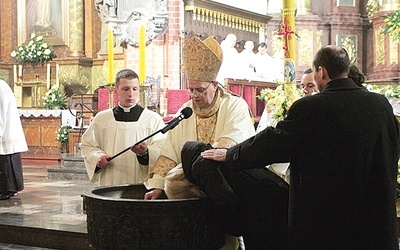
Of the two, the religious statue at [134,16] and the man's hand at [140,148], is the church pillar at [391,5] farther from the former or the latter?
the man's hand at [140,148]

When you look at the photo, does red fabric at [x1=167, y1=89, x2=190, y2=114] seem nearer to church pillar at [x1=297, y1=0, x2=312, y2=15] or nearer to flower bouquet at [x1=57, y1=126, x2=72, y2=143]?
Answer: flower bouquet at [x1=57, y1=126, x2=72, y2=143]

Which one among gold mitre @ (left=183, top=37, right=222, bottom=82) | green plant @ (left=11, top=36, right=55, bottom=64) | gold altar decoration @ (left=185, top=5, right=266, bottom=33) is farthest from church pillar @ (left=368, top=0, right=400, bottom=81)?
gold mitre @ (left=183, top=37, right=222, bottom=82)

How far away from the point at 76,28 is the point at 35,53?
104 cm

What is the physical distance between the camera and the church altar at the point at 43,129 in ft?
42.1

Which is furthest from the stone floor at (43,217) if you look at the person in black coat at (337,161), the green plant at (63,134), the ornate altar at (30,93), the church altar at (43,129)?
the ornate altar at (30,93)

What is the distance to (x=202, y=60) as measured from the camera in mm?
3725

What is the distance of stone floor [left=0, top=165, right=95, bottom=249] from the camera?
5297 mm

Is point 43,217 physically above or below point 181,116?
below

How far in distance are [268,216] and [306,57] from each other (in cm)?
1034

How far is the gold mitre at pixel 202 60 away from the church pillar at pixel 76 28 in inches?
423

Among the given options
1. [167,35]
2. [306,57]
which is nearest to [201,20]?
[167,35]

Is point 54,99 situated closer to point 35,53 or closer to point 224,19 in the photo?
point 35,53

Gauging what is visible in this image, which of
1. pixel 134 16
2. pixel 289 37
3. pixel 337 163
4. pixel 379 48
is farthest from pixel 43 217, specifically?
pixel 379 48

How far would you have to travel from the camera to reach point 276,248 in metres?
3.22
